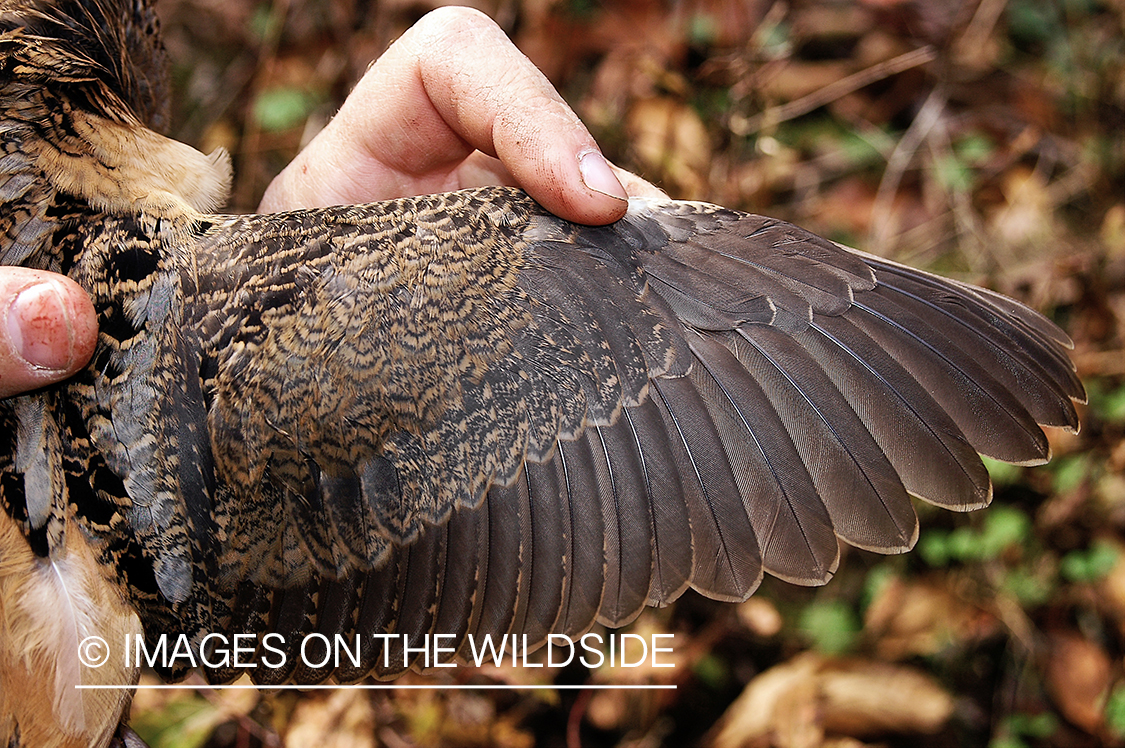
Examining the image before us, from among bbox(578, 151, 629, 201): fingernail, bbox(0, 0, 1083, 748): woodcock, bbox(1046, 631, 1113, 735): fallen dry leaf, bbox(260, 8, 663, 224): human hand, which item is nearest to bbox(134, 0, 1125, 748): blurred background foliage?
bbox(1046, 631, 1113, 735): fallen dry leaf

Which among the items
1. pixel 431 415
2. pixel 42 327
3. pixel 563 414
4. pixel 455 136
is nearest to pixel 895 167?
pixel 455 136

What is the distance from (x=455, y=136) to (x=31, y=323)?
55.6 inches

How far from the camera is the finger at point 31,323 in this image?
70.7 inches

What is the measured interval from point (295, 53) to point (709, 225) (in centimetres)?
373

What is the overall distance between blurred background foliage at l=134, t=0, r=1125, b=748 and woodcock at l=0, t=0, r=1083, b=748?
86cm

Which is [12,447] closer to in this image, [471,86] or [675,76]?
[471,86]

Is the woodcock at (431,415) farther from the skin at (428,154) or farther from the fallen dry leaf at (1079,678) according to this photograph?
the fallen dry leaf at (1079,678)

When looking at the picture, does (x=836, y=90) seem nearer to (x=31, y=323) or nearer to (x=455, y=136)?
(x=455, y=136)

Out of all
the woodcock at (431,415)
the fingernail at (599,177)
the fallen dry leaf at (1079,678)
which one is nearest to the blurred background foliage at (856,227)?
the fallen dry leaf at (1079,678)

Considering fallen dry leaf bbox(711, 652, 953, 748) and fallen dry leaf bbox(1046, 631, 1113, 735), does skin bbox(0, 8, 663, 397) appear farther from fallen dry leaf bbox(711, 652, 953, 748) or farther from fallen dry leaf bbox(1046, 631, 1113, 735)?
fallen dry leaf bbox(1046, 631, 1113, 735)

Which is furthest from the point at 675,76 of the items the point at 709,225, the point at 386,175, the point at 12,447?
the point at 12,447

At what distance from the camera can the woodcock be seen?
6.19 feet

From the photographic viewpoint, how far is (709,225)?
2.10m

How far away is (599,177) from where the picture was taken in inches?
81.3
